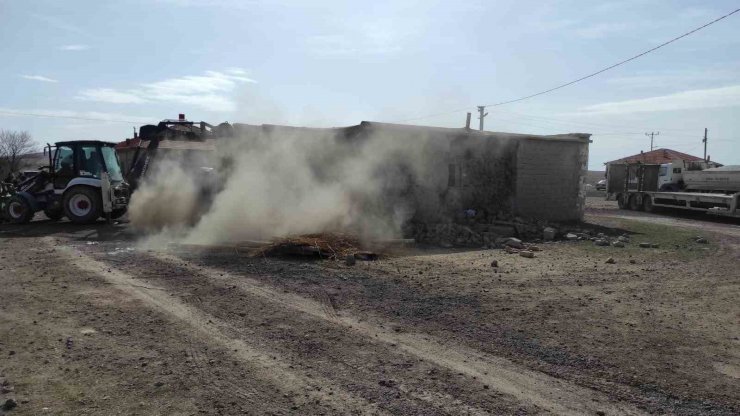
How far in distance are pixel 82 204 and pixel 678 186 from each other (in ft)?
98.2

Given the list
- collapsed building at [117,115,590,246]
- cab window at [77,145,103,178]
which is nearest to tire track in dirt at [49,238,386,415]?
collapsed building at [117,115,590,246]

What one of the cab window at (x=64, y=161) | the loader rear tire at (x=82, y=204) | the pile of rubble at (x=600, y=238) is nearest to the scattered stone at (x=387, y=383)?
the pile of rubble at (x=600, y=238)

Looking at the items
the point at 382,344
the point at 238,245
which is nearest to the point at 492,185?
the point at 238,245

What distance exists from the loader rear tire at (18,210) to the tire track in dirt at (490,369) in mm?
12955

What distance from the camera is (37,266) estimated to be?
9.34m

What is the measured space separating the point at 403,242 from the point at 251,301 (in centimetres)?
634

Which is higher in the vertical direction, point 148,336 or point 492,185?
point 492,185

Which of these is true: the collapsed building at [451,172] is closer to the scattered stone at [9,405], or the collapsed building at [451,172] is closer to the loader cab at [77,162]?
the loader cab at [77,162]

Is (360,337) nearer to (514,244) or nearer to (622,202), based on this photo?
(514,244)

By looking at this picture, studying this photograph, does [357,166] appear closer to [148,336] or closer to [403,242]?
[403,242]

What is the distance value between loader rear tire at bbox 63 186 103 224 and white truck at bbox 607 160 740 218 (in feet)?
79.2

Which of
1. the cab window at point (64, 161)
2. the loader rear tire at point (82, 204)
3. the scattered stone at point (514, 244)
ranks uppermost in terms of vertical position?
the cab window at point (64, 161)

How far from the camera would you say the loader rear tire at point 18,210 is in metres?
15.7

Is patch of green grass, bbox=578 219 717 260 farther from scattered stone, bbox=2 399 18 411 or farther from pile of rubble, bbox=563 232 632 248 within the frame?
scattered stone, bbox=2 399 18 411
